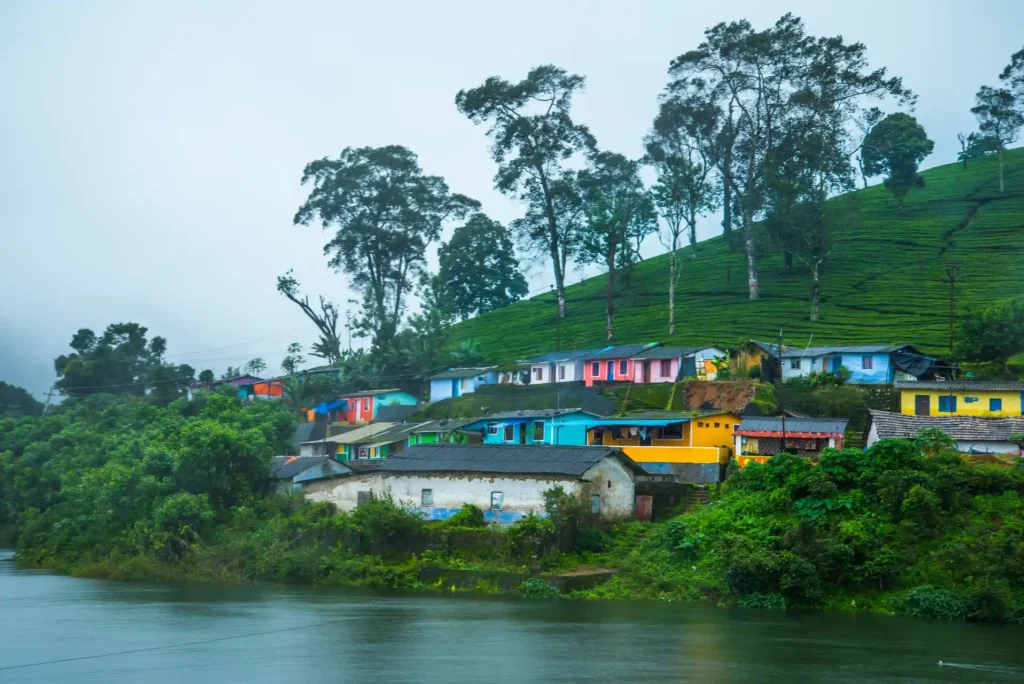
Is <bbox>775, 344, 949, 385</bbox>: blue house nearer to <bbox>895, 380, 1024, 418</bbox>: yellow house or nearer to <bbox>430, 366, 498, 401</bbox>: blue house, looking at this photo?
<bbox>895, 380, 1024, 418</bbox>: yellow house

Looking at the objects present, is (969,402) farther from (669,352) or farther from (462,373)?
(462,373)

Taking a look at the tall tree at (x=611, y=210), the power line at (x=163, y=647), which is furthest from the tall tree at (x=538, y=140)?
the power line at (x=163, y=647)

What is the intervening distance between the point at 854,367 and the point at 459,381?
65.8 ft

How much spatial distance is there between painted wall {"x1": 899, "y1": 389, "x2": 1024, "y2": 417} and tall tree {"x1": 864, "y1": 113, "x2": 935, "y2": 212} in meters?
43.4

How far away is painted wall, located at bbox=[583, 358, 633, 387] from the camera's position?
47.4 meters

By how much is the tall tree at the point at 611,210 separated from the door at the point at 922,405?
22.8 metres

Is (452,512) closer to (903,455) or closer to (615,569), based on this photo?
(615,569)

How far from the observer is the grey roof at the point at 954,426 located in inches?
1265

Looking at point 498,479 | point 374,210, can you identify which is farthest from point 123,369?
point 498,479

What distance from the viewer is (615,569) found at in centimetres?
3111

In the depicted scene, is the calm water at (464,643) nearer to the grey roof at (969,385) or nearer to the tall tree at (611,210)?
the grey roof at (969,385)

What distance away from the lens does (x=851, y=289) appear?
6169 cm

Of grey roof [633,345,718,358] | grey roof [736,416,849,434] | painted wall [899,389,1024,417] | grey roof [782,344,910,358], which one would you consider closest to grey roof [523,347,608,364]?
grey roof [633,345,718,358]

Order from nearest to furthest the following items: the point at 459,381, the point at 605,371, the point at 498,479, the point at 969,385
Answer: the point at 498,479 → the point at 969,385 → the point at 605,371 → the point at 459,381
